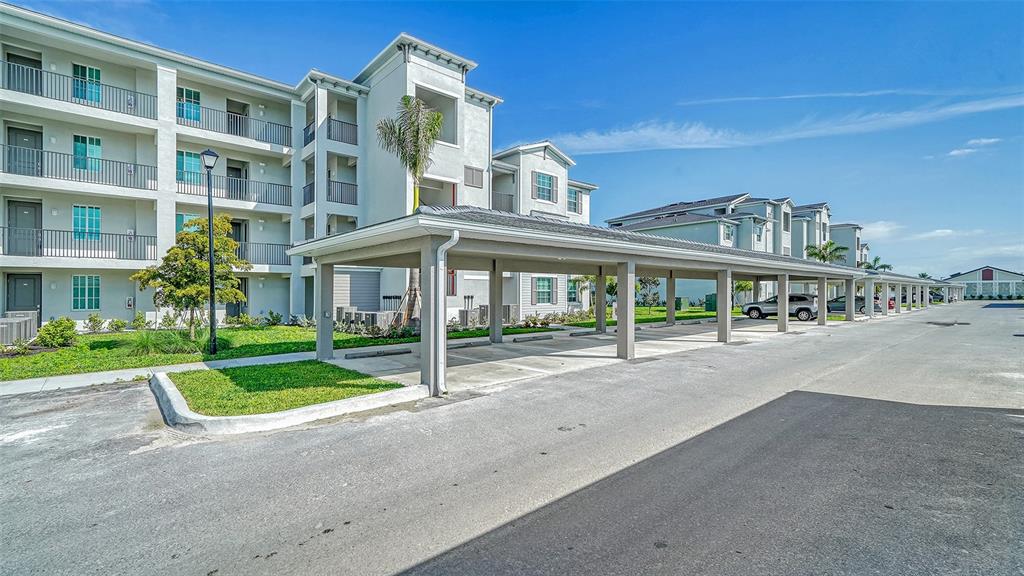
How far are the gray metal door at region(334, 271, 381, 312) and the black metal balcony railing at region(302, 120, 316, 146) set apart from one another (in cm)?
726

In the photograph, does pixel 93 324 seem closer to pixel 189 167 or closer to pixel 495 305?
pixel 189 167

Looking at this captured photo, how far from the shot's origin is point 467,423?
6.79 meters

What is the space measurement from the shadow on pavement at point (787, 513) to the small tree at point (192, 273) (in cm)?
1430

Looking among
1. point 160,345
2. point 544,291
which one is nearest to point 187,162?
point 160,345

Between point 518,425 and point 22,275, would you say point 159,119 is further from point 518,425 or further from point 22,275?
point 518,425

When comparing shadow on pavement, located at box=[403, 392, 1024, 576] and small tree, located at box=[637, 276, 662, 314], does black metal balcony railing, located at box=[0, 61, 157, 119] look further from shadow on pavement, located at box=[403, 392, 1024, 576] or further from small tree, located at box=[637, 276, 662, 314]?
small tree, located at box=[637, 276, 662, 314]

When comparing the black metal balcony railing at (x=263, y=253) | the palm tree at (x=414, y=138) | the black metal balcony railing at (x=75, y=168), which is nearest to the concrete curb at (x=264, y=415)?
the palm tree at (x=414, y=138)

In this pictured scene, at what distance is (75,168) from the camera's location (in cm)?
1853

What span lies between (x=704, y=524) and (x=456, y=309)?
65.3ft

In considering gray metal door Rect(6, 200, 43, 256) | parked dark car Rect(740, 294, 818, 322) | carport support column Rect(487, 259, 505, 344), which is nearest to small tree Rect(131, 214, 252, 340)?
gray metal door Rect(6, 200, 43, 256)

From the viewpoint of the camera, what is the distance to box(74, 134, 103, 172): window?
1868 centimetres

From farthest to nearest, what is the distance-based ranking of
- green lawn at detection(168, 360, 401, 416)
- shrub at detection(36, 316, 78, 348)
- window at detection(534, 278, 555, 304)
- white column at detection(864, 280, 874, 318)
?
white column at detection(864, 280, 874, 318) < window at detection(534, 278, 555, 304) < shrub at detection(36, 316, 78, 348) < green lawn at detection(168, 360, 401, 416)

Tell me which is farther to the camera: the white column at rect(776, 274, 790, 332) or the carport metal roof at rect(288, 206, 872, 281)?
the white column at rect(776, 274, 790, 332)

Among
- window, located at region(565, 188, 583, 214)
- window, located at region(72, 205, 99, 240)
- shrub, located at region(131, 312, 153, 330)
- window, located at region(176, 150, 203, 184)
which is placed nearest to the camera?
shrub, located at region(131, 312, 153, 330)
